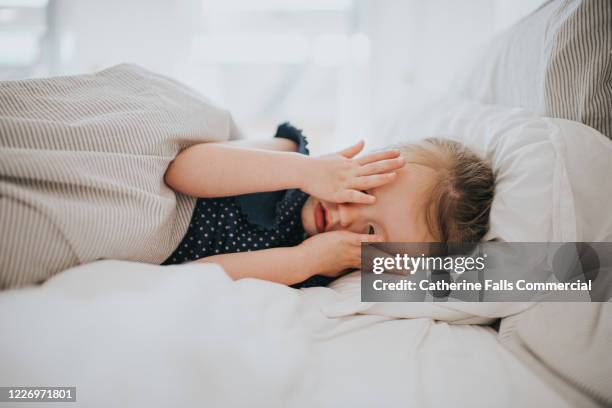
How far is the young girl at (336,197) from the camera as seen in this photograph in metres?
0.69

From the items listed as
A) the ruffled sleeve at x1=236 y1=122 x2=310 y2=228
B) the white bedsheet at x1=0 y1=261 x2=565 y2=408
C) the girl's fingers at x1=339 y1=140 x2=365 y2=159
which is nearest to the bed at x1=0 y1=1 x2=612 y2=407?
the white bedsheet at x1=0 y1=261 x2=565 y2=408

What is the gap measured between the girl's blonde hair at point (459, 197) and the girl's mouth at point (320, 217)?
0.21m

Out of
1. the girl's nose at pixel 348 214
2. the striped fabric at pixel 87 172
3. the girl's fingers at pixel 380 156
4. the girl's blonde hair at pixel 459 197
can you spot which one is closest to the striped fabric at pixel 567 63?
the girl's blonde hair at pixel 459 197

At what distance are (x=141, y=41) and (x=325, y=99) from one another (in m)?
1.31

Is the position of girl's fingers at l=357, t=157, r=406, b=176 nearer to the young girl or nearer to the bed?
the young girl

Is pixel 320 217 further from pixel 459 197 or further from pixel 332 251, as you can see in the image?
pixel 459 197

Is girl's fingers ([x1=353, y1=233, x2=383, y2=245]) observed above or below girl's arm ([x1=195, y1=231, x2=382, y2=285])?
above

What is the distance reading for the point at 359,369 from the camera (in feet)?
1.57

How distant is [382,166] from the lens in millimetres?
689

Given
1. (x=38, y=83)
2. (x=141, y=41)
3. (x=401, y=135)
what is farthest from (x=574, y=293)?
(x=141, y=41)

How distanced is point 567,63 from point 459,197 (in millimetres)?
279

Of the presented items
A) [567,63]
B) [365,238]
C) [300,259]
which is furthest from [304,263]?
[567,63]

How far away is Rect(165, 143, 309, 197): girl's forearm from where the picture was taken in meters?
0.68

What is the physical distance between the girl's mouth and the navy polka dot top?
0.04 meters
